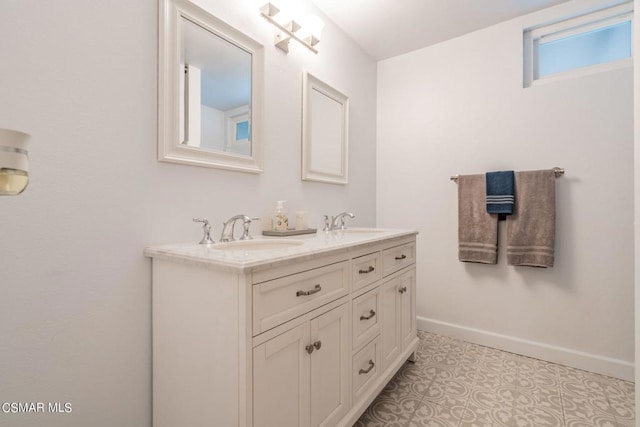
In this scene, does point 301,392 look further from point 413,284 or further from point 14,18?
point 14,18

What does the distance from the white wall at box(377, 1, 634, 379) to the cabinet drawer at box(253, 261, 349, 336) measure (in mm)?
1440

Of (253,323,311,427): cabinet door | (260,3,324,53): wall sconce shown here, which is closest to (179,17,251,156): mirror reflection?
(260,3,324,53): wall sconce

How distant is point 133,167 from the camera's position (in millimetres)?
1024

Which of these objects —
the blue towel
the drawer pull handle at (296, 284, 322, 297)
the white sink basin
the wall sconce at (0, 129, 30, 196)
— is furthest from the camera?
the blue towel

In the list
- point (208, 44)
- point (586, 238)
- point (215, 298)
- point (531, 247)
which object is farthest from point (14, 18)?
point (586, 238)

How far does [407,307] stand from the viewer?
1754 mm

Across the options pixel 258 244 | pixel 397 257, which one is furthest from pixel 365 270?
pixel 258 244

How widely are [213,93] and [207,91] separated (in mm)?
29

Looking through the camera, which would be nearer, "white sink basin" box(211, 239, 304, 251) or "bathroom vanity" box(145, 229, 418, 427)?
"bathroom vanity" box(145, 229, 418, 427)

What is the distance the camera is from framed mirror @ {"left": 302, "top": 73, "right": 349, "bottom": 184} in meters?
1.78

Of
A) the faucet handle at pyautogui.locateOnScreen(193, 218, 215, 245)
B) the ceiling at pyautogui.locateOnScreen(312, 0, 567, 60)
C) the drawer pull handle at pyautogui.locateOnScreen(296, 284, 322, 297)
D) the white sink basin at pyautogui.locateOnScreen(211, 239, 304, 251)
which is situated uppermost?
the ceiling at pyautogui.locateOnScreen(312, 0, 567, 60)

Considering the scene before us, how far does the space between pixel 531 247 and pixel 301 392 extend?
1.74 m

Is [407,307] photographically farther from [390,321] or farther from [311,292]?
[311,292]

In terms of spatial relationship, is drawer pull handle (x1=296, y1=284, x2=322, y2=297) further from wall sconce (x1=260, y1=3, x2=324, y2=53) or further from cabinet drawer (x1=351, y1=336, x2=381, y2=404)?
wall sconce (x1=260, y1=3, x2=324, y2=53)
